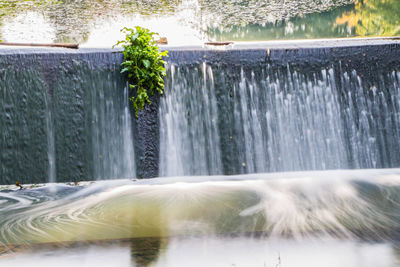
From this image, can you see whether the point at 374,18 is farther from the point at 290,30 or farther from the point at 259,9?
the point at 259,9

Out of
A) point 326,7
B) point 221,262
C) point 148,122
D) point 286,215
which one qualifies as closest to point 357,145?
point 286,215

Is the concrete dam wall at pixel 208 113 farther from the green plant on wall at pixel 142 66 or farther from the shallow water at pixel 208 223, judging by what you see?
the shallow water at pixel 208 223

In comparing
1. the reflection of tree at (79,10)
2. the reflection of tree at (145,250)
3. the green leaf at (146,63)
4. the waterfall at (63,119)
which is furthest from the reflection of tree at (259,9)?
the reflection of tree at (145,250)

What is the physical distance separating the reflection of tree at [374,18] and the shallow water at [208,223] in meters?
5.89

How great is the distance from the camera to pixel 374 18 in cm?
860

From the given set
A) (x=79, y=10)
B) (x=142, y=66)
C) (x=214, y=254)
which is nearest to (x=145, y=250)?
(x=214, y=254)

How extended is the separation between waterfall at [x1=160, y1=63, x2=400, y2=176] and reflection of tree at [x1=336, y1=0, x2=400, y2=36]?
13.0 ft

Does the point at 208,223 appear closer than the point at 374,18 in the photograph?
Yes

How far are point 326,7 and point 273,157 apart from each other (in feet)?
22.1

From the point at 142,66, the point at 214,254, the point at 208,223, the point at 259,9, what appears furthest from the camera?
the point at 259,9

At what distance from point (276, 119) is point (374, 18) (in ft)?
19.8

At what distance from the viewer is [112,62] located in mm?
4789

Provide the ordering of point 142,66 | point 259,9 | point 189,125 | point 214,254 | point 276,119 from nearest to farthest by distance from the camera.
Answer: point 214,254, point 142,66, point 189,125, point 276,119, point 259,9

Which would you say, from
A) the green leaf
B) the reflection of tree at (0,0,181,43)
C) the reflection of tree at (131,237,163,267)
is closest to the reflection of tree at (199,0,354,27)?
the reflection of tree at (0,0,181,43)
